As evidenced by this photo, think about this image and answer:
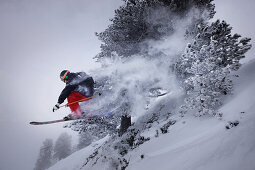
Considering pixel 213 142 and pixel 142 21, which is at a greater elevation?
pixel 142 21

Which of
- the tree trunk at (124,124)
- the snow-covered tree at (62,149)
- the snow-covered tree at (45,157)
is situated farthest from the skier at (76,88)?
the snow-covered tree at (45,157)

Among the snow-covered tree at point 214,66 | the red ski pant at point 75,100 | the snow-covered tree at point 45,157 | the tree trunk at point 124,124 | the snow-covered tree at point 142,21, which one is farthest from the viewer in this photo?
the snow-covered tree at point 45,157

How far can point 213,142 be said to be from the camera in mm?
2996

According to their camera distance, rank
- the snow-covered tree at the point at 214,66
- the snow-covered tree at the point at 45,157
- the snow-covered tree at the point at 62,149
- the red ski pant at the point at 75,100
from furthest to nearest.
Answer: the snow-covered tree at the point at 45,157 → the snow-covered tree at the point at 62,149 → the red ski pant at the point at 75,100 → the snow-covered tree at the point at 214,66

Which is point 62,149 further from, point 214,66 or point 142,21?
point 214,66

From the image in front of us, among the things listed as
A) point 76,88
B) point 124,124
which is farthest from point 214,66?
point 76,88

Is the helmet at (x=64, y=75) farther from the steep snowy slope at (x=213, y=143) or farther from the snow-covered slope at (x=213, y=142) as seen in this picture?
the steep snowy slope at (x=213, y=143)

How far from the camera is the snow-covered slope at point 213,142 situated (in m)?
2.45

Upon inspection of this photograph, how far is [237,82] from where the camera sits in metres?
5.10

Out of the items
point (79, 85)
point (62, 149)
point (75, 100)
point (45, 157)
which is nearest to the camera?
point (79, 85)

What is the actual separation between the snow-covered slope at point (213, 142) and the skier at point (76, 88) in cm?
299

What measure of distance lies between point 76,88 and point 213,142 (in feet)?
18.6

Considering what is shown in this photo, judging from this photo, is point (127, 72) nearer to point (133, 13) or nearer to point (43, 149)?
point (133, 13)

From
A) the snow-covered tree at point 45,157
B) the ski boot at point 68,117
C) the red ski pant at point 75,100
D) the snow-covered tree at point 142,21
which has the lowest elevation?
the snow-covered tree at point 45,157
